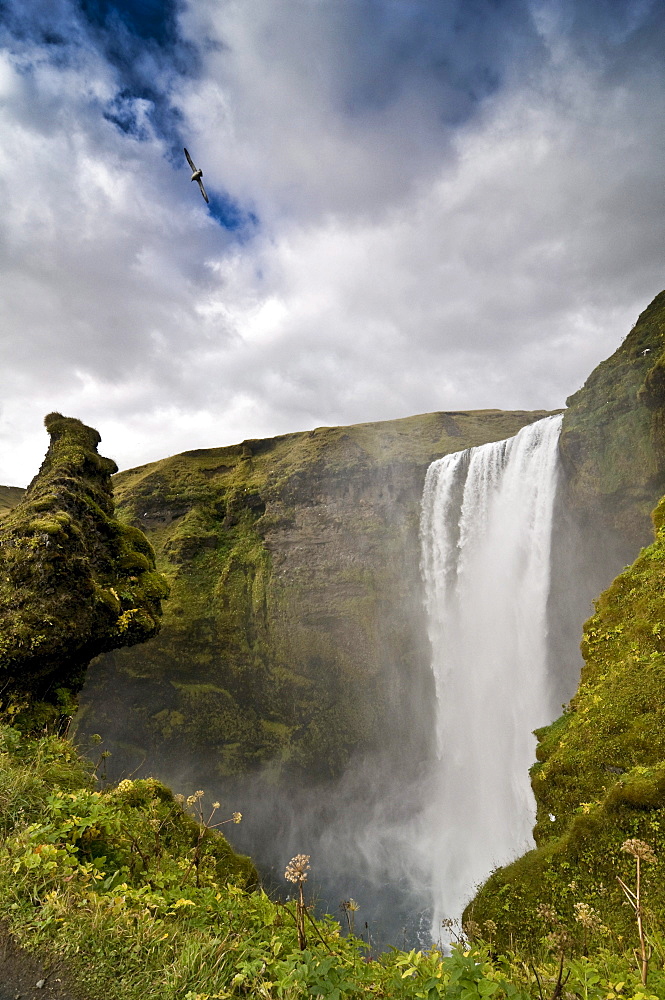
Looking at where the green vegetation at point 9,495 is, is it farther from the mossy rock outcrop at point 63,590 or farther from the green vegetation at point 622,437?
the green vegetation at point 622,437

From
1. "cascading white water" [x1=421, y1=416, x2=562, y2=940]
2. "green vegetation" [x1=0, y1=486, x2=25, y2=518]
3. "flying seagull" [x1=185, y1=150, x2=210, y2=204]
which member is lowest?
"cascading white water" [x1=421, y1=416, x2=562, y2=940]

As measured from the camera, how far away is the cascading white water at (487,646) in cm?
2078

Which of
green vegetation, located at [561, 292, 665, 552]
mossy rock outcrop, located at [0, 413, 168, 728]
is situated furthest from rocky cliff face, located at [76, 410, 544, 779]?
mossy rock outcrop, located at [0, 413, 168, 728]

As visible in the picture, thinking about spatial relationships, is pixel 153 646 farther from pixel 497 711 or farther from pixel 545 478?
pixel 545 478

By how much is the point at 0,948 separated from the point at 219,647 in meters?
28.4

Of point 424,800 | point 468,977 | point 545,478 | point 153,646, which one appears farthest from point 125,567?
point 424,800

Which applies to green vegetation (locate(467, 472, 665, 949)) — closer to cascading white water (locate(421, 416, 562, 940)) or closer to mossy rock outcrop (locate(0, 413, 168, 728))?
mossy rock outcrop (locate(0, 413, 168, 728))

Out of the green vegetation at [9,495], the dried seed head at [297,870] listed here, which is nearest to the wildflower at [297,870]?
the dried seed head at [297,870]

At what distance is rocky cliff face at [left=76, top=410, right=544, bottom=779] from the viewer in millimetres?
27297

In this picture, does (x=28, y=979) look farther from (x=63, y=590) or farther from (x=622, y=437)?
(x=622, y=437)

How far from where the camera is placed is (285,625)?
3009cm

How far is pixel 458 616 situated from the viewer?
27406 mm

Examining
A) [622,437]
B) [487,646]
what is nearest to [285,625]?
[487,646]

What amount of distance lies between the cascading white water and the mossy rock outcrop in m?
18.2
